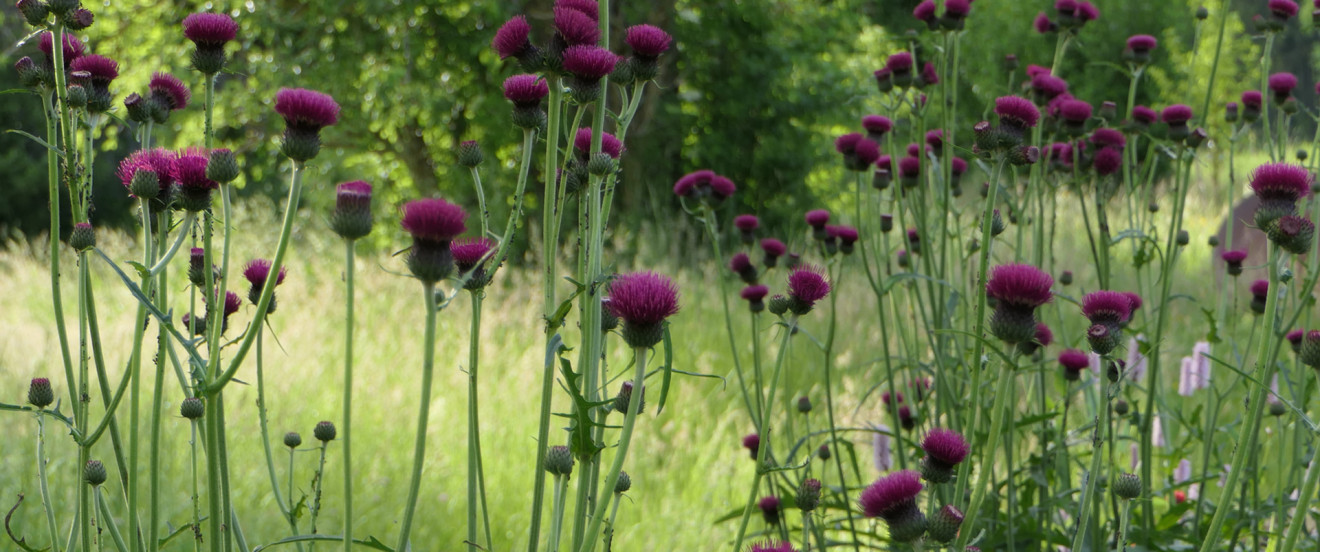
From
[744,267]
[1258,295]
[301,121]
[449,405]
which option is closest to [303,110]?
[301,121]

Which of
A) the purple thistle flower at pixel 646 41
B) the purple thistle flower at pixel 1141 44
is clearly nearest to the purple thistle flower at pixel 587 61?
the purple thistle flower at pixel 646 41

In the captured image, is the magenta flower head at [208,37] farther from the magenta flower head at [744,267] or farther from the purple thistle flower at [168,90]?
the magenta flower head at [744,267]

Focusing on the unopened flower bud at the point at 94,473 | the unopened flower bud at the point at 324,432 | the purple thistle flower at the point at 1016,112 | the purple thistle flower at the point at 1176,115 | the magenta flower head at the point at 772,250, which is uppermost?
the purple thistle flower at the point at 1176,115

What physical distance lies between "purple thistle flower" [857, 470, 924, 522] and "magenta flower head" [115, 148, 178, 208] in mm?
935

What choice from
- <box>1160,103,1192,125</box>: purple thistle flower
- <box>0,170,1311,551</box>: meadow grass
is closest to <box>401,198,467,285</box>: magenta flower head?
<box>0,170,1311,551</box>: meadow grass

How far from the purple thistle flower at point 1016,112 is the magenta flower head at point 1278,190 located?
36 cm

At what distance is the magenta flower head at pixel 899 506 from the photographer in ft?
4.28

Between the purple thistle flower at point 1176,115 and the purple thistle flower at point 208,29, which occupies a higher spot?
the purple thistle flower at point 1176,115

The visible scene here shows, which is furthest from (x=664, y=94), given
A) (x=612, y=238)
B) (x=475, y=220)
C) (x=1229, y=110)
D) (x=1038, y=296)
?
(x=1038, y=296)

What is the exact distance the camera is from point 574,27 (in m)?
1.34

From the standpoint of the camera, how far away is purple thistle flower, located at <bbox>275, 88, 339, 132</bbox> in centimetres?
114

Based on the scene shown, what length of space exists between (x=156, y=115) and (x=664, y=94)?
7.64 m

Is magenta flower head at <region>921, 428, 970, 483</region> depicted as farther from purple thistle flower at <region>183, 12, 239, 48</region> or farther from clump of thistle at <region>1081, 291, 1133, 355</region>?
purple thistle flower at <region>183, 12, 239, 48</region>

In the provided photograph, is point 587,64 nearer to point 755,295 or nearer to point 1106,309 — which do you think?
point 1106,309
